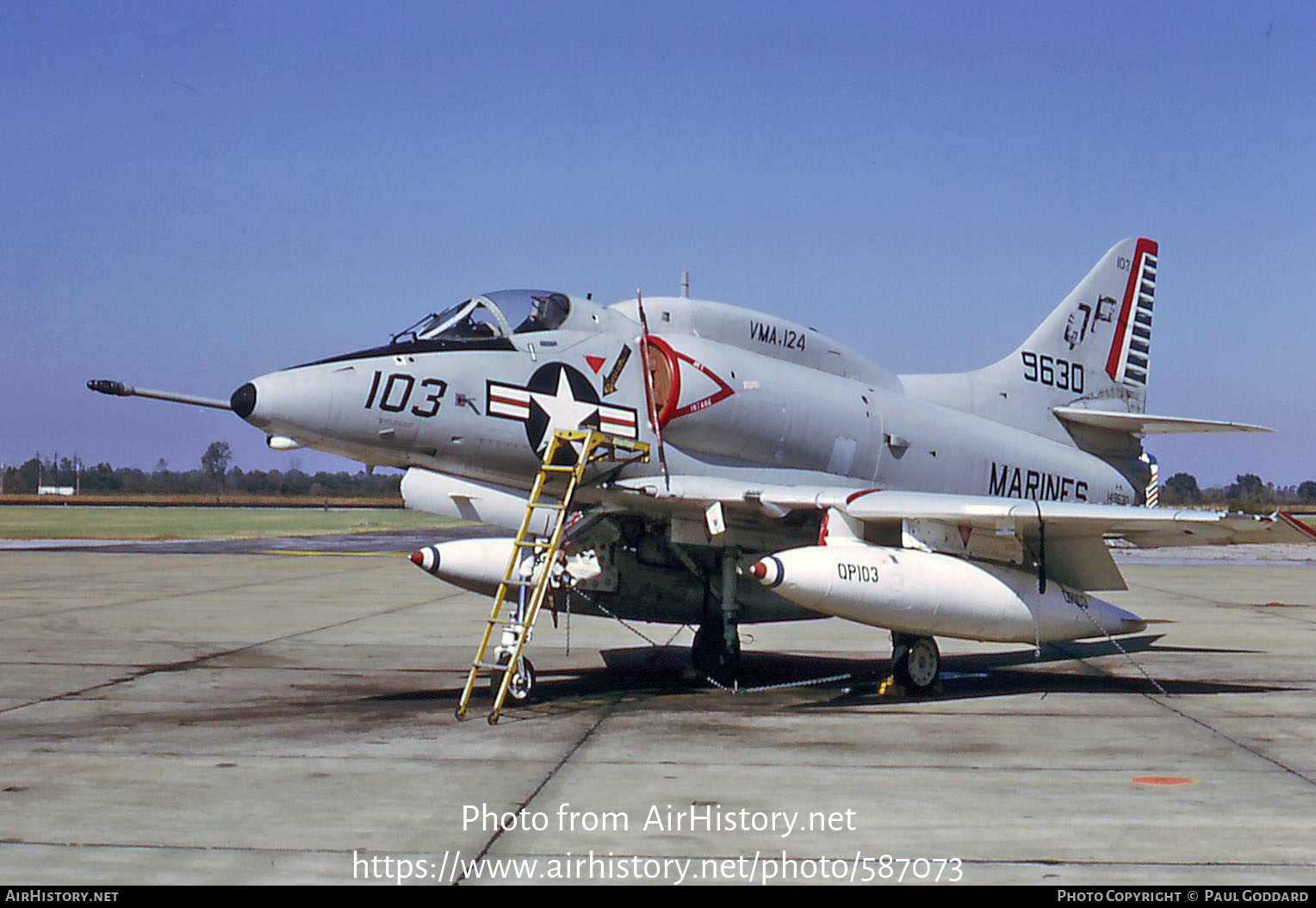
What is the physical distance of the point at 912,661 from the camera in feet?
38.3

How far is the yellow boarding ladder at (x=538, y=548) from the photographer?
9.90 metres

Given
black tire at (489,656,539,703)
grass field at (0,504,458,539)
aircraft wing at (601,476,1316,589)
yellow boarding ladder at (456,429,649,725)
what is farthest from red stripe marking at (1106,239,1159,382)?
grass field at (0,504,458,539)

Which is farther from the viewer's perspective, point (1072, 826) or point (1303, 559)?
point (1303, 559)

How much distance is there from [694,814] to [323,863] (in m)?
1.95

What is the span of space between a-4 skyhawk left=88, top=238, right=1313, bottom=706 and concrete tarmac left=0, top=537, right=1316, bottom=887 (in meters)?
0.89

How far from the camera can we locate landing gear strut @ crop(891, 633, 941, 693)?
11664 mm

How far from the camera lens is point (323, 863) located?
5.61m

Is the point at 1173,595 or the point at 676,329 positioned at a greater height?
the point at 676,329

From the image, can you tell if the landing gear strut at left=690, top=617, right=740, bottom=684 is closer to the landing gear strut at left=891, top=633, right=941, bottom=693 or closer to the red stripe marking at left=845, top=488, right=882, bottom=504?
the landing gear strut at left=891, top=633, right=941, bottom=693

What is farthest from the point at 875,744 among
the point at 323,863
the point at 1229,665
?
Answer: the point at 1229,665

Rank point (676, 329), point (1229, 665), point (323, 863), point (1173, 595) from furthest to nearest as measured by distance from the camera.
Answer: point (1173, 595)
point (1229, 665)
point (676, 329)
point (323, 863)

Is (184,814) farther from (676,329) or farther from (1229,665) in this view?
(1229,665)

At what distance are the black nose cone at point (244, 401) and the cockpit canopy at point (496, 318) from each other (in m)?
1.32

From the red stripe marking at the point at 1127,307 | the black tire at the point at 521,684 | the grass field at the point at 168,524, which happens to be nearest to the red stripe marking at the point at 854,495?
the black tire at the point at 521,684
